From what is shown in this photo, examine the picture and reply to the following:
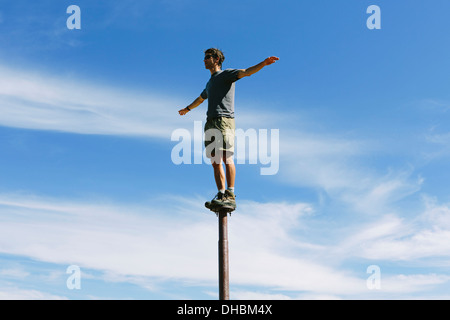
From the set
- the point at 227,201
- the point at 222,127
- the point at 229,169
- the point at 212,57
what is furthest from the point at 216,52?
the point at 227,201

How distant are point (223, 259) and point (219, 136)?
105 inches

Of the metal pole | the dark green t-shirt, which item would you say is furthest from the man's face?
the metal pole

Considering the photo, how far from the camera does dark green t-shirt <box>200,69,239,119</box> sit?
993cm

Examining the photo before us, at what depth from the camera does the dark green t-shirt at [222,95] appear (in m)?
9.93

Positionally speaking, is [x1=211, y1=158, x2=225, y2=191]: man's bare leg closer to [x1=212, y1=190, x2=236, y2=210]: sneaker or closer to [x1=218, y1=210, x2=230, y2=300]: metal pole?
[x1=212, y1=190, x2=236, y2=210]: sneaker

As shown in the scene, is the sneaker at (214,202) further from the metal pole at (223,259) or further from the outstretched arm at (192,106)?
the outstretched arm at (192,106)

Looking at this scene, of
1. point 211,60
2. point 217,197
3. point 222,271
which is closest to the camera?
point 222,271

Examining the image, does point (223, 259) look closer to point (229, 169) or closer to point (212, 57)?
point (229, 169)

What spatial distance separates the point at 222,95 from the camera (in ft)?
32.8
